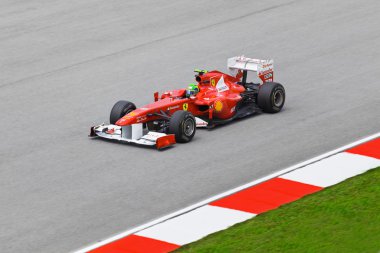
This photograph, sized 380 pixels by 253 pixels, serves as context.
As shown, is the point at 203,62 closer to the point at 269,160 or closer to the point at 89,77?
the point at 89,77

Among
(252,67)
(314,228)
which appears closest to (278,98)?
(252,67)

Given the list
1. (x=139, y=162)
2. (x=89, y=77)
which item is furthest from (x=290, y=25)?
(x=139, y=162)

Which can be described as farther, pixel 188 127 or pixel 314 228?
pixel 188 127

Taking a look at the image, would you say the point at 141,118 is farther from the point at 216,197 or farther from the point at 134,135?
the point at 216,197

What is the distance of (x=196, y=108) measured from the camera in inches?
670

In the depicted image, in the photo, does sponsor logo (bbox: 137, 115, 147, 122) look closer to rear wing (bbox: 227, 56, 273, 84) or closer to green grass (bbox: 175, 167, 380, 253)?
rear wing (bbox: 227, 56, 273, 84)

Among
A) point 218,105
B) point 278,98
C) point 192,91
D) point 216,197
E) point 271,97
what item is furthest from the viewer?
point 278,98

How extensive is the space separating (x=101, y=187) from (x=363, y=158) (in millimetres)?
4071

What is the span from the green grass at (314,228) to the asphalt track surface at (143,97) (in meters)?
1.38

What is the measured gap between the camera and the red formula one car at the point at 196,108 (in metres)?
16.1

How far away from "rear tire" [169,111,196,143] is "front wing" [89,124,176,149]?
109mm

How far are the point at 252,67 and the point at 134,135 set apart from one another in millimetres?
2951

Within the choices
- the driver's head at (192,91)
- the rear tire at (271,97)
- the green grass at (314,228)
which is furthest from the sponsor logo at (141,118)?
the green grass at (314,228)

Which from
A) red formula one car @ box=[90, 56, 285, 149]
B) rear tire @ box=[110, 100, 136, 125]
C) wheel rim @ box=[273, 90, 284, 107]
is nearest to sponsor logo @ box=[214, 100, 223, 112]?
red formula one car @ box=[90, 56, 285, 149]
